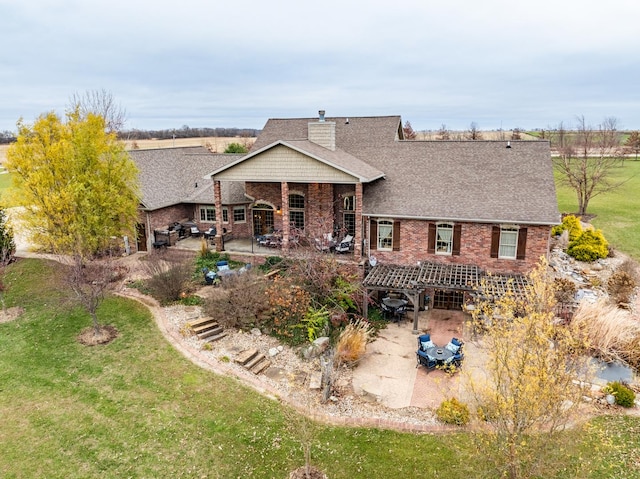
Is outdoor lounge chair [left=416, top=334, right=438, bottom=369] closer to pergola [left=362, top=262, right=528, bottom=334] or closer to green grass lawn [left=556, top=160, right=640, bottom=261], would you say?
pergola [left=362, top=262, right=528, bottom=334]

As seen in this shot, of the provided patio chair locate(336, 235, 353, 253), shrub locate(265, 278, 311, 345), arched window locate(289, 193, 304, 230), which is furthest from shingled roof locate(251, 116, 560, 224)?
shrub locate(265, 278, 311, 345)

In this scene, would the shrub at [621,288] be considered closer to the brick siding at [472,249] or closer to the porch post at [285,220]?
the brick siding at [472,249]

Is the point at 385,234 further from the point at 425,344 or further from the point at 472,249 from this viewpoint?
the point at 425,344

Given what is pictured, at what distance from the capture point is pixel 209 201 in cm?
2597

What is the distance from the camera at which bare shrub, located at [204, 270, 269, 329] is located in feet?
54.1

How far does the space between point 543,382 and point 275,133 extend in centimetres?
2403

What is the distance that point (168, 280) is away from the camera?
1847 cm

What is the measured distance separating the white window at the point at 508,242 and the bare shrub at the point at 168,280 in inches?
521

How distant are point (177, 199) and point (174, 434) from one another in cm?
1725

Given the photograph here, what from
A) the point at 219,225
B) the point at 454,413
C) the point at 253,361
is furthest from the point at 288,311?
the point at 219,225

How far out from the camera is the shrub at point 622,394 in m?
12.0

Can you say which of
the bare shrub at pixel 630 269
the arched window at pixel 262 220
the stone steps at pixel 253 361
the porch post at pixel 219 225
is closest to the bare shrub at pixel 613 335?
the bare shrub at pixel 630 269

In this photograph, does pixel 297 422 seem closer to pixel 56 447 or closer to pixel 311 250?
pixel 56 447

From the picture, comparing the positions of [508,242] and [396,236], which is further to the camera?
[396,236]
